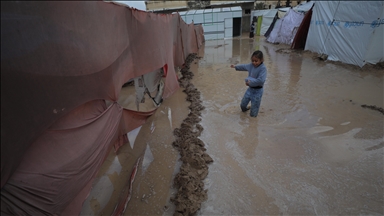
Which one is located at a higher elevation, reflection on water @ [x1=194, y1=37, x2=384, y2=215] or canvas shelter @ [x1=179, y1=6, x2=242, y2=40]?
canvas shelter @ [x1=179, y1=6, x2=242, y2=40]

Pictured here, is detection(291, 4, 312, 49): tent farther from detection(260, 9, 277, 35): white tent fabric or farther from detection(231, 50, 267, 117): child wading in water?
detection(260, 9, 277, 35): white tent fabric

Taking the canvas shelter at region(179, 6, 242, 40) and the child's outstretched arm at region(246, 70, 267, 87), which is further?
the canvas shelter at region(179, 6, 242, 40)

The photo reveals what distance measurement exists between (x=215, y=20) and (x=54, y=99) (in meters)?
25.3

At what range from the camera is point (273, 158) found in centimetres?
309

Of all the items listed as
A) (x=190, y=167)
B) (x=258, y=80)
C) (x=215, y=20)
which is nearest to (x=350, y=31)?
(x=258, y=80)

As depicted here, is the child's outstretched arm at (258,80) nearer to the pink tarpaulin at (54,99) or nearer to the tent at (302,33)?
the pink tarpaulin at (54,99)

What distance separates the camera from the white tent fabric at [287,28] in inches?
575

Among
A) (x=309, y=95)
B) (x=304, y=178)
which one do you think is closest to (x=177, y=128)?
(x=304, y=178)

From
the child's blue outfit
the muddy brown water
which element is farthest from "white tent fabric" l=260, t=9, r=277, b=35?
the child's blue outfit

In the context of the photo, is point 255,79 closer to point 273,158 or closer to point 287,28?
point 273,158

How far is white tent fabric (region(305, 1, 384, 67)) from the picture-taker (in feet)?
23.2

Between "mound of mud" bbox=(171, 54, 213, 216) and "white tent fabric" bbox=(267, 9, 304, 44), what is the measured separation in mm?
13807

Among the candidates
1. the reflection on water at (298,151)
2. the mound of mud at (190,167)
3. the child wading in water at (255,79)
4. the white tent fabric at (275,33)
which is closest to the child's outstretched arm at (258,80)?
the child wading in water at (255,79)

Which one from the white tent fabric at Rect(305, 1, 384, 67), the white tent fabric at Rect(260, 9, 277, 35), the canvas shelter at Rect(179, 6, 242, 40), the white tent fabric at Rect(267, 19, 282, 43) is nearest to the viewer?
the white tent fabric at Rect(305, 1, 384, 67)
